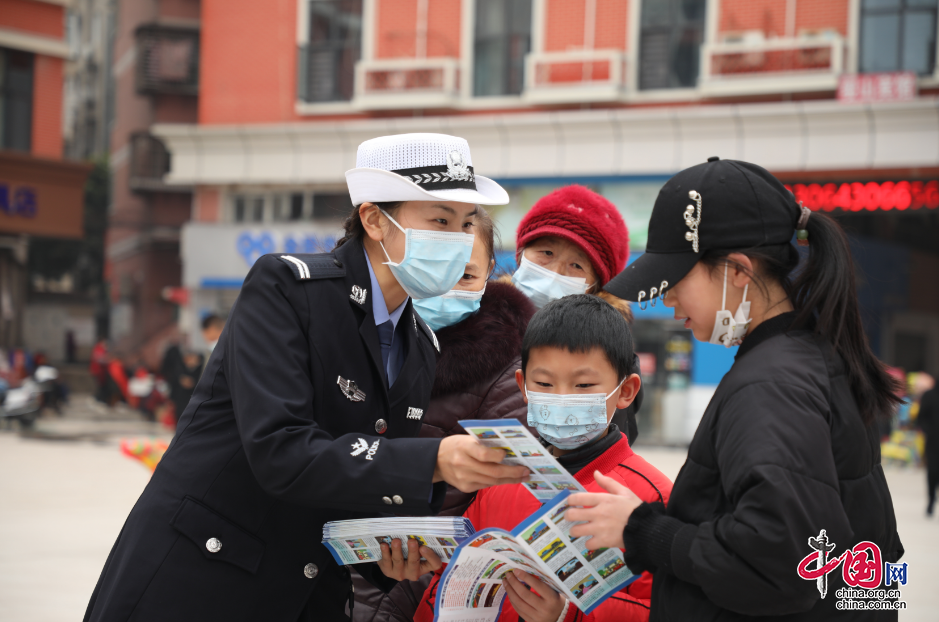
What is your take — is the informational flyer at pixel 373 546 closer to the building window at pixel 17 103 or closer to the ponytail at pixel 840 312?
the ponytail at pixel 840 312

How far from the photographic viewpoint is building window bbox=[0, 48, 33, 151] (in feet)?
68.4

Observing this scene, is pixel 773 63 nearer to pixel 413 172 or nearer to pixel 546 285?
pixel 546 285

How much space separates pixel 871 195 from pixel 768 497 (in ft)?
46.0

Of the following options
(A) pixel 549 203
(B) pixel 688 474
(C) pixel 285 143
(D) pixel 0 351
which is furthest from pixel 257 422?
(D) pixel 0 351

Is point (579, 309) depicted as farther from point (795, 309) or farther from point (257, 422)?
point (257, 422)

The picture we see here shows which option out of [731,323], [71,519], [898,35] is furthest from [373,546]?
[898,35]

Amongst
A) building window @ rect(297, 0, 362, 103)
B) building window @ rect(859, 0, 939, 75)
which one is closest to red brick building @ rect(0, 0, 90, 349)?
building window @ rect(297, 0, 362, 103)

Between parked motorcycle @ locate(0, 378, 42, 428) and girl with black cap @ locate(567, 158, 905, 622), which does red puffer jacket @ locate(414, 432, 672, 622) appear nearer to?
girl with black cap @ locate(567, 158, 905, 622)

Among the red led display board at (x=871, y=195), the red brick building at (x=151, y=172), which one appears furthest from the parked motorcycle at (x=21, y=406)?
the red led display board at (x=871, y=195)

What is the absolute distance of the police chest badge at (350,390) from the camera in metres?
2.12

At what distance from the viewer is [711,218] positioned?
71.8 inches

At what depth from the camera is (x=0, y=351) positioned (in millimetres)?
21594

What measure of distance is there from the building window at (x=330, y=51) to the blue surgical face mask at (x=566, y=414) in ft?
A: 55.2

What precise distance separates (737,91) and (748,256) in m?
14.1
